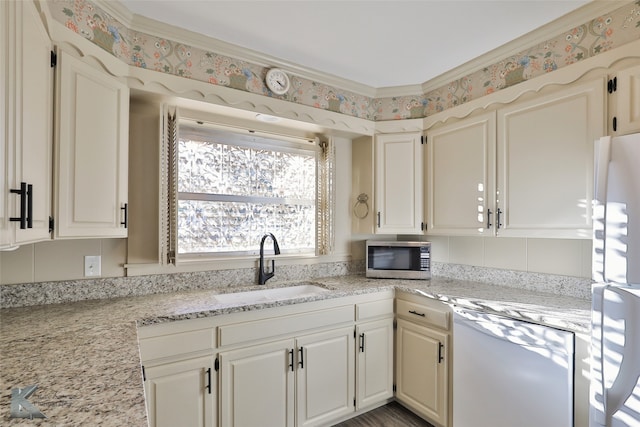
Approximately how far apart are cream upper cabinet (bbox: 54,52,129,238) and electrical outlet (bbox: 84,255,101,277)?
1.06 feet

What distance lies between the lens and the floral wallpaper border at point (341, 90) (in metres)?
1.53

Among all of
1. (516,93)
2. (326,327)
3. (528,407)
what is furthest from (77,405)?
(516,93)

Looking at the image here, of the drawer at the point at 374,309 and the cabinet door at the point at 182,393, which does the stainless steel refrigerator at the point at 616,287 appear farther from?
the cabinet door at the point at 182,393

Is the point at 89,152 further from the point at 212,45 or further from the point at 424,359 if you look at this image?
the point at 424,359

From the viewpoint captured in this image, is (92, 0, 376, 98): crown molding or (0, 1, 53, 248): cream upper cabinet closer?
(0, 1, 53, 248): cream upper cabinet

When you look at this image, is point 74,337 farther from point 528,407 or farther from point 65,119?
point 528,407

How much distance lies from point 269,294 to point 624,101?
225cm

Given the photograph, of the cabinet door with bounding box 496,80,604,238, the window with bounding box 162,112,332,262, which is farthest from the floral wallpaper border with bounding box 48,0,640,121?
the window with bounding box 162,112,332,262

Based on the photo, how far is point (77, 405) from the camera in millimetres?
729

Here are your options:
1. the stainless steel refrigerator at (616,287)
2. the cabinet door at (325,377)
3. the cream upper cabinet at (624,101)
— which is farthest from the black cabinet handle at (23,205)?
the cream upper cabinet at (624,101)

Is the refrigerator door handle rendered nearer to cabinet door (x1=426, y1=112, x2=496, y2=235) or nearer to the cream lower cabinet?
cabinet door (x1=426, y1=112, x2=496, y2=235)

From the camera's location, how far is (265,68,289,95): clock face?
2133 mm

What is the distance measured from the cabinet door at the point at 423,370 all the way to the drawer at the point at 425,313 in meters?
0.05

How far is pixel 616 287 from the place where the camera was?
1187mm
